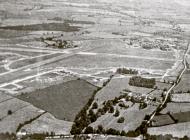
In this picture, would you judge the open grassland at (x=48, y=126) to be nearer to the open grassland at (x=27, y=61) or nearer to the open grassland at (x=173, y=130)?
the open grassland at (x=173, y=130)

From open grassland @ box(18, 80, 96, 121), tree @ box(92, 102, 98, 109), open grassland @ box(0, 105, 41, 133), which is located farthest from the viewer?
tree @ box(92, 102, 98, 109)

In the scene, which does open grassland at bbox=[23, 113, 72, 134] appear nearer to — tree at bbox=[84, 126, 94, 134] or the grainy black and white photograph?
the grainy black and white photograph

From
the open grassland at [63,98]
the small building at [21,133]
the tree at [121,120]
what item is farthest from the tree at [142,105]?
the small building at [21,133]

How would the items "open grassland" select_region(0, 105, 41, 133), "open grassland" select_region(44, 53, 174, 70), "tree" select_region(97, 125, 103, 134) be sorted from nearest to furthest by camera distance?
"open grassland" select_region(0, 105, 41, 133)
"tree" select_region(97, 125, 103, 134)
"open grassland" select_region(44, 53, 174, 70)

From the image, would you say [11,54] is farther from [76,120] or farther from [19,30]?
[76,120]

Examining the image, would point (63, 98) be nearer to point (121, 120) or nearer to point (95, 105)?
point (95, 105)

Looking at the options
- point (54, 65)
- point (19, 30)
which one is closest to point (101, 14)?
point (19, 30)

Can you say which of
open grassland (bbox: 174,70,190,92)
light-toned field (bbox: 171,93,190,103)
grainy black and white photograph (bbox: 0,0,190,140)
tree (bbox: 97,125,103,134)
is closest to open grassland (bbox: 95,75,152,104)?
grainy black and white photograph (bbox: 0,0,190,140)
